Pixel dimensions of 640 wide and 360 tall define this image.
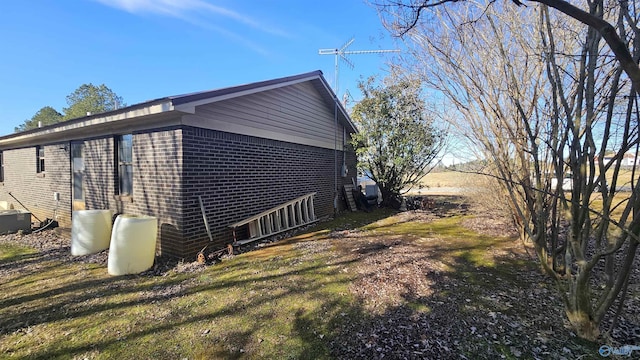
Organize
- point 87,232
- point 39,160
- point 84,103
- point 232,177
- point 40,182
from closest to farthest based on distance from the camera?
point 87,232 < point 232,177 < point 40,182 < point 39,160 < point 84,103

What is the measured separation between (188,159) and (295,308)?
3.41 meters

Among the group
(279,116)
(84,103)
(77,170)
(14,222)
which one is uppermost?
(84,103)

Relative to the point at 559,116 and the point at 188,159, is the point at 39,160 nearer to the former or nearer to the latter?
the point at 188,159

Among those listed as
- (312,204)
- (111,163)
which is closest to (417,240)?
(312,204)

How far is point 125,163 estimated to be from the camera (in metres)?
6.43

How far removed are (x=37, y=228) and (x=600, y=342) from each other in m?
11.9

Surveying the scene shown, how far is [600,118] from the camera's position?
3340mm

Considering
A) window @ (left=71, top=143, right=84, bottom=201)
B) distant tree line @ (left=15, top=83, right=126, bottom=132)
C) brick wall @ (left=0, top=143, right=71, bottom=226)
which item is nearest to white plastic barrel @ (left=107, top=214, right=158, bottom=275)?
window @ (left=71, top=143, right=84, bottom=201)

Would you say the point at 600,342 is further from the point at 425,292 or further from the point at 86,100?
the point at 86,100

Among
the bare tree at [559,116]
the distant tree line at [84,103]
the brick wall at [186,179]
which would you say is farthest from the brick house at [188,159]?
the distant tree line at [84,103]

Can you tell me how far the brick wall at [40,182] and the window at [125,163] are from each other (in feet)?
8.25

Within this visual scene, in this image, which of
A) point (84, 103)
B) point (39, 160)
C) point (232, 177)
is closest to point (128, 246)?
point (232, 177)

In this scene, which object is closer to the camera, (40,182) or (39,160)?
(40,182)

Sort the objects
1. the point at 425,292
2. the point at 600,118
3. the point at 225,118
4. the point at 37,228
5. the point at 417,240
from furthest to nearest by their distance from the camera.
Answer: the point at 37,228 < the point at 417,240 < the point at 225,118 < the point at 425,292 < the point at 600,118
